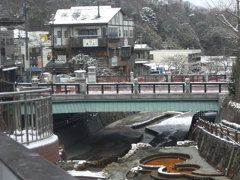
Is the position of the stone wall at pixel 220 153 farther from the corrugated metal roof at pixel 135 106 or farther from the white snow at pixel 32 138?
the white snow at pixel 32 138

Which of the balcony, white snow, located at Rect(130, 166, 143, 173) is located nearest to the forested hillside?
the balcony

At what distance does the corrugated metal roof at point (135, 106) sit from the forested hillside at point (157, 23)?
47956 mm

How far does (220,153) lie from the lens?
2114 cm

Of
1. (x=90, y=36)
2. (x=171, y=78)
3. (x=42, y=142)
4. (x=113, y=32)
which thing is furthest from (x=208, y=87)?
(x=113, y=32)

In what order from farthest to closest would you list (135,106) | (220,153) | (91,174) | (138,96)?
(135,106) < (138,96) < (91,174) < (220,153)

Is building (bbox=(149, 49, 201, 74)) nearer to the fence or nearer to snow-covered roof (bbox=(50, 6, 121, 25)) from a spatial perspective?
snow-covered roof (bbox=(50, 6, 121, 25))

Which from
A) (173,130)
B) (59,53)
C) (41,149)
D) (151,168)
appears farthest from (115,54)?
(41,149)

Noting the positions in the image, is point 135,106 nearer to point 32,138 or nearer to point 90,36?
point 32,138

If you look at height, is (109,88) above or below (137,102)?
above

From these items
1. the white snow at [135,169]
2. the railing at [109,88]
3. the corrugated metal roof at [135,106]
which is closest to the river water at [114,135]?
the corrugated metal roof at [135,106]

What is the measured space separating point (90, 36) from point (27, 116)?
153 feet

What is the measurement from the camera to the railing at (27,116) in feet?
19.1

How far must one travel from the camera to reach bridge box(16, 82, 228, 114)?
2744 centimetres

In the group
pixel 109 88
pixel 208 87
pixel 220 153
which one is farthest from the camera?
pixel 109 88
